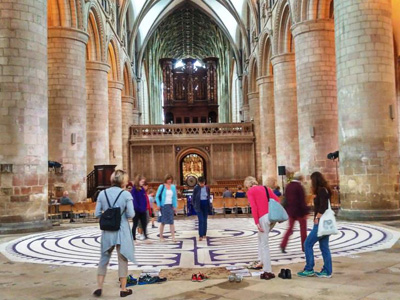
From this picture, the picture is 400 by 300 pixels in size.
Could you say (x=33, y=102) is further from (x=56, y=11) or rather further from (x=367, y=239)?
(x=367, y=239)

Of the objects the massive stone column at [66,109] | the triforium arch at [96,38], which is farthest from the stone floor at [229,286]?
the triforium arch at [96,38]

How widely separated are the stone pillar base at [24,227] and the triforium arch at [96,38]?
1129cm

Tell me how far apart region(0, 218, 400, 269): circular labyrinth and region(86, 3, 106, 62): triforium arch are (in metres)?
12.1

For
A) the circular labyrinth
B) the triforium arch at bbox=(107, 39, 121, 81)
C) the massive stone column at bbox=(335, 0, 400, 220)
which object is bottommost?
the circular labyrinth

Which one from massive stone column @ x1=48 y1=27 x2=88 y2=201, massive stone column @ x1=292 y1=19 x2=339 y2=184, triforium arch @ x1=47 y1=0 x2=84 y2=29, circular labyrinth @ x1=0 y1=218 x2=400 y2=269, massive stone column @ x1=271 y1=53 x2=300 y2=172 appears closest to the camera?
circular labyrinth @ x1=0 y1=218 x2=400 y2=269

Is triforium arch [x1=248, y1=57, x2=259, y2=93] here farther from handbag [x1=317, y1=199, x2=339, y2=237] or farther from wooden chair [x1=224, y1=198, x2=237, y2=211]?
handbag [x1=317, y1=199, x2=339, y2=237]

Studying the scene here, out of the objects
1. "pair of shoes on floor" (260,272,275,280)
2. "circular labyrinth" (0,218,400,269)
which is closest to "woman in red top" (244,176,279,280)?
"pair of shoes on floor" (260,272,275,280)

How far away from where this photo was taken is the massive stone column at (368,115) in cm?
1220

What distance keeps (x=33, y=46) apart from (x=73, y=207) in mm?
5567

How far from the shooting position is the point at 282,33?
2167cm

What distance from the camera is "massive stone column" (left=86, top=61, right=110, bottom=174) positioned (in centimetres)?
2081

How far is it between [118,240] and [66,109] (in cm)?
1264

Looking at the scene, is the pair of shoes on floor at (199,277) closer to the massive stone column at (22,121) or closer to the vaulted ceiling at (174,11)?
the massive stone column at (22,121)

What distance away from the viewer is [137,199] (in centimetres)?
929
